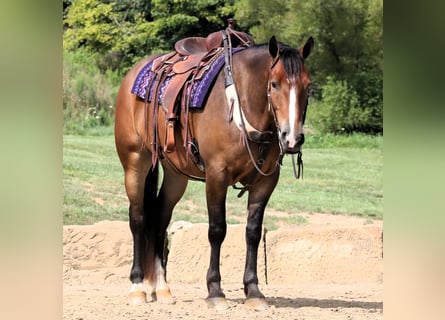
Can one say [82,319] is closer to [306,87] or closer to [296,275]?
[306,87]

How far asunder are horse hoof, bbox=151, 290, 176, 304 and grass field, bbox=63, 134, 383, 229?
4641 mm

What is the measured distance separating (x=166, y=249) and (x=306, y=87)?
9.71 ft

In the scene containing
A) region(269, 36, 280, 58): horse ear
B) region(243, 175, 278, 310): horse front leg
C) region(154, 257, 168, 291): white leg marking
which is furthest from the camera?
region(154, 257, 168, 291): white leg marking

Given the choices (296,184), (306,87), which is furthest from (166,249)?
(296,184)

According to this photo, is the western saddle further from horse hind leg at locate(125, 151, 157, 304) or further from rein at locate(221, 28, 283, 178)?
horse hind leg at locate(125, 151, 157, 304)

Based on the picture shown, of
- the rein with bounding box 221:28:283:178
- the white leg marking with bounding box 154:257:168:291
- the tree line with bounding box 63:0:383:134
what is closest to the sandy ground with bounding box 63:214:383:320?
the white leg marking with bounding box 154:257:168:291

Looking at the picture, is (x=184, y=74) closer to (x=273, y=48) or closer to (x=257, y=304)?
(x=273, y=48)

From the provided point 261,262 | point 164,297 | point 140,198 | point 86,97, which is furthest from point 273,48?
point 86,97

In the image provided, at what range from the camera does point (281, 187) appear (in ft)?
43.5

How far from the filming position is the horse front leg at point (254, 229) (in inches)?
239

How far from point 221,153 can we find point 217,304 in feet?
3.10

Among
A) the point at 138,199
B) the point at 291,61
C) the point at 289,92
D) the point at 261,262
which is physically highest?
the point at 291,61

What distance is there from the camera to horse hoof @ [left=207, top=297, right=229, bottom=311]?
595cm
